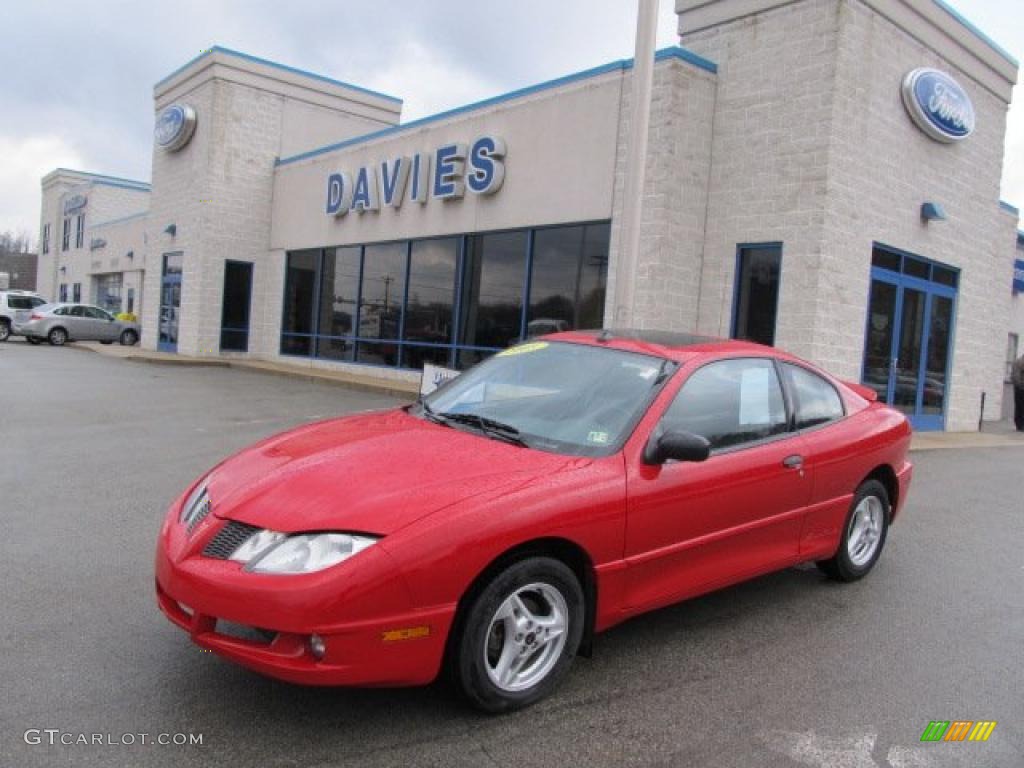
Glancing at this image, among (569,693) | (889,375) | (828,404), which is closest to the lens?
(569,693)

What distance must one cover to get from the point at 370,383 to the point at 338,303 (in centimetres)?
439

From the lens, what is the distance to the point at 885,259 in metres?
13.5

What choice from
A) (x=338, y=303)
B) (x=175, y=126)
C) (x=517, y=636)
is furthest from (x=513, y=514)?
(x=175, y=126)

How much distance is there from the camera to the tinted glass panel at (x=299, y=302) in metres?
22.0

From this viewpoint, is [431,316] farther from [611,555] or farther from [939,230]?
[611,555]

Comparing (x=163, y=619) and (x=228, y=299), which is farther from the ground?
(x=228, y=299)

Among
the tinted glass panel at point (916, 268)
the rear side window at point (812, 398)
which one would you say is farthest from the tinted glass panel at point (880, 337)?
the rear side window at point (812, 398)

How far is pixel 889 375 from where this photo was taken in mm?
14055

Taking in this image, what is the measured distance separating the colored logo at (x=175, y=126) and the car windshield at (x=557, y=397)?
21.7 m

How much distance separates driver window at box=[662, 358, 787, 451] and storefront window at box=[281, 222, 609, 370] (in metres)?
9.01

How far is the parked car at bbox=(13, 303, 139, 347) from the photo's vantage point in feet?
93.7

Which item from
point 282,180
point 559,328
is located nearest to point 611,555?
point 559,328

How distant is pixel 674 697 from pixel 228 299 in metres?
22.0

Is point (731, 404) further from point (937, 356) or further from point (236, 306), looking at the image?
point (236, 306)
